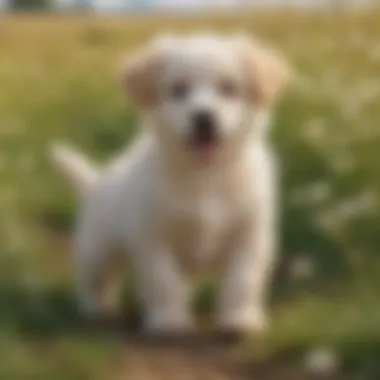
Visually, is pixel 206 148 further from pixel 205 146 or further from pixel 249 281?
pixel 249 281

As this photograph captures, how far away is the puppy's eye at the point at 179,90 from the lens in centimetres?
91

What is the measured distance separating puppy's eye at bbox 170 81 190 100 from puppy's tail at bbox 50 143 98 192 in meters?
0.12

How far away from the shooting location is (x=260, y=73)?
908 mm

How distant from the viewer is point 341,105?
3.44ft

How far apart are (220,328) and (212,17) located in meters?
0.32

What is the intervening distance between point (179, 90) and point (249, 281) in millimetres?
182

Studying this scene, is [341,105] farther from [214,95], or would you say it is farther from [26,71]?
[26,71]

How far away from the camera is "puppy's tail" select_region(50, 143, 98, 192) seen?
977 millimetres

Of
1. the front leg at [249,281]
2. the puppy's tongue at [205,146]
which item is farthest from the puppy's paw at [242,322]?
the puppy's tongue at [205,146]

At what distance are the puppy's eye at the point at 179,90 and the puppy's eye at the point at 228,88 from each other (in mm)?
29

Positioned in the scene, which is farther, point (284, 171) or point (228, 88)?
point (284, 171)

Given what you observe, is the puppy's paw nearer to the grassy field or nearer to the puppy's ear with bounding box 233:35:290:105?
the grassy field

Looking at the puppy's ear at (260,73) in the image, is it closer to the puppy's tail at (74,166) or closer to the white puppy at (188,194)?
the white puppy at (188,194)

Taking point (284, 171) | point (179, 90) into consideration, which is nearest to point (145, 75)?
point (179, 90)
